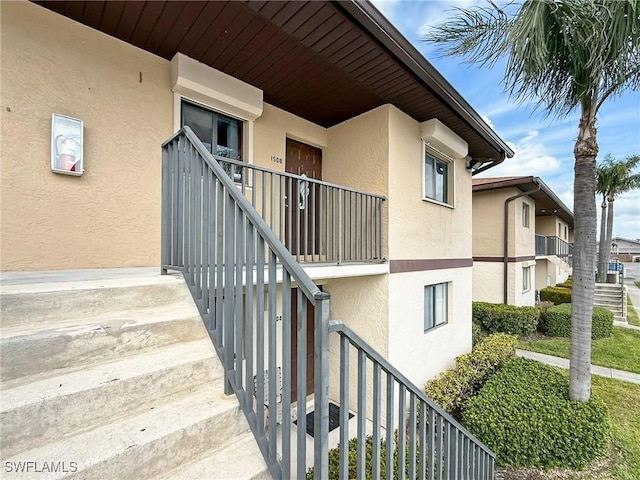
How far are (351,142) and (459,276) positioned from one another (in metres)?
4.74

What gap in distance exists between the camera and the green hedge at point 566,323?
1083 cm

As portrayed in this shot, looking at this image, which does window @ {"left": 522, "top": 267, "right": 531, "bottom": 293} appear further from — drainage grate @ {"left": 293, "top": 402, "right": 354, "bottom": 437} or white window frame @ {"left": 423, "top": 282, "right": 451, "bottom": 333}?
drainage grate @ {"left": 293, "top": 402, "right": 354, "bottom": 437}

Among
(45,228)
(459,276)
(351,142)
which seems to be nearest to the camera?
(45,228)

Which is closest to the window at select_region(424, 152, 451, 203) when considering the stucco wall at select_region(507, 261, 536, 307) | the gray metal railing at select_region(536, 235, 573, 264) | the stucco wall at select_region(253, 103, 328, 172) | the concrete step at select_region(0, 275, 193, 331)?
the stucco wall at select_region(253, 103, 328, 172)

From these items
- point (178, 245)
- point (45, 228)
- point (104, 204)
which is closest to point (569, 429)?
point (178, 245)

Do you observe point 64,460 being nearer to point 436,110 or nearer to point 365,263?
point 365,263

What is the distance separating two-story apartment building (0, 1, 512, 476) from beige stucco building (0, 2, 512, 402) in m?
0.02

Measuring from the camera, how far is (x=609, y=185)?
18.3m

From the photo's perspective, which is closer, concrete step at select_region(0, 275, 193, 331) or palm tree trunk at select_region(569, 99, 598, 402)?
concrete step at select_region(0, 275, 193, 331)

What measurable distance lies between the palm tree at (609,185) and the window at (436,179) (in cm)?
1625

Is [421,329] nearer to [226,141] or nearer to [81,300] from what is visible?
[226,141]

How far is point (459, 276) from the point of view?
26.5 ft

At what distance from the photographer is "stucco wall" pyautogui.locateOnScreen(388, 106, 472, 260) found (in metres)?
5.79

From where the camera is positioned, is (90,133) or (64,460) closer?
(64,460)
